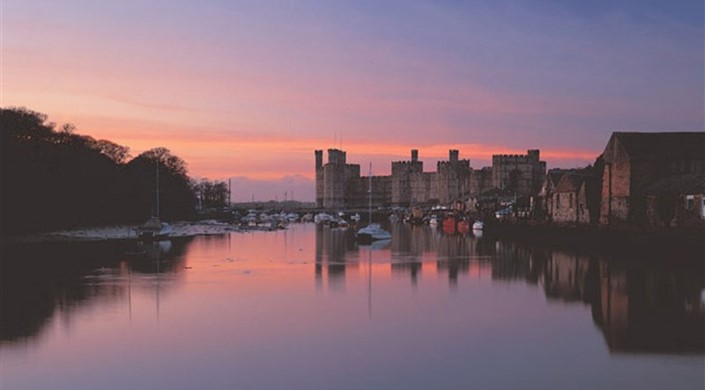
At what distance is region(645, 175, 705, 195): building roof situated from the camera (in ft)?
118

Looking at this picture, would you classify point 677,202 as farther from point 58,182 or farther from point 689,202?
point 58,182

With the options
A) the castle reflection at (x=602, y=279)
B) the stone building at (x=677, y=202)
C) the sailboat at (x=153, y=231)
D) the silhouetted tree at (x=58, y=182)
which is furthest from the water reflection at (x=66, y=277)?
the stone building at (x=677, y=202)

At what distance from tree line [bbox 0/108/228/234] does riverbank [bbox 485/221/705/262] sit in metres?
32.8

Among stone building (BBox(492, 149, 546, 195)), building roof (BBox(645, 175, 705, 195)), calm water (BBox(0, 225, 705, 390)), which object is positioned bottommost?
calm water (BBox(0, 225, 705, 390))

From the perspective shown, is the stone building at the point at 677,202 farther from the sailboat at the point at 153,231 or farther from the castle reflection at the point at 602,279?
the sailboat at the point at 153,231

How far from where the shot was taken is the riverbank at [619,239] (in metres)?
30.5

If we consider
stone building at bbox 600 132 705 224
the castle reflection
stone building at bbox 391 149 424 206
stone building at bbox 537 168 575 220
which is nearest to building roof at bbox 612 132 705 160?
stone building at bbox 600 132 705 224

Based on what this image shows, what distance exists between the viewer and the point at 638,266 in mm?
30859

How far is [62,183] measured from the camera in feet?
182

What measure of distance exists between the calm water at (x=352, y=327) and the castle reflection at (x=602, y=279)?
9cm

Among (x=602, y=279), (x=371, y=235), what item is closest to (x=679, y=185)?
(x=602, y=279)

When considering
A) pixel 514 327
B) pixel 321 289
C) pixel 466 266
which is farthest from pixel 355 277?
pixel 514 327

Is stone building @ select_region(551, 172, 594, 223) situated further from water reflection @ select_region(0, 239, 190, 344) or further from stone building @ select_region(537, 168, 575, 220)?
water reflection @ select_region(0, 239, 190, 344)

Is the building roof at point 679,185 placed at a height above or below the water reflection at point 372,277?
above
